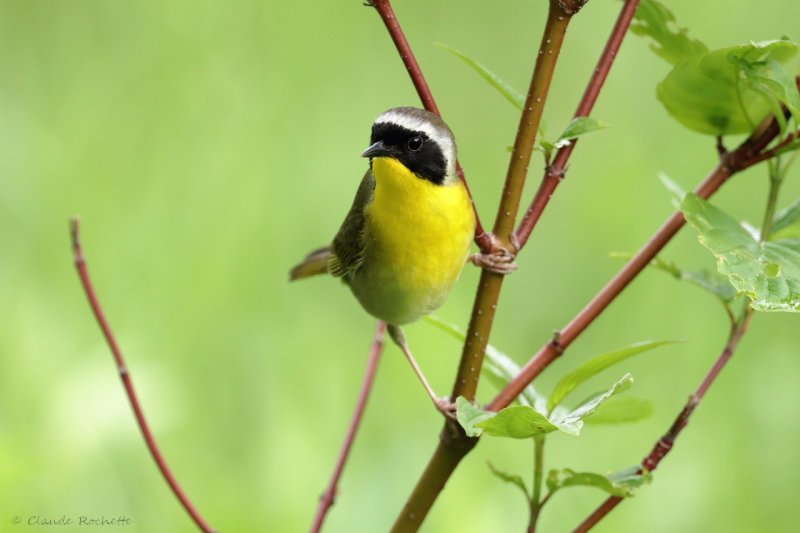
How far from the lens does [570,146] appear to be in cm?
178

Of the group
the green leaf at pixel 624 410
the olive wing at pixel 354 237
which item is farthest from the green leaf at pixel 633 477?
the olive wing at pixel 354 237

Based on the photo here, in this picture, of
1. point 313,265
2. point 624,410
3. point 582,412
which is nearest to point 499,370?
point 624,410

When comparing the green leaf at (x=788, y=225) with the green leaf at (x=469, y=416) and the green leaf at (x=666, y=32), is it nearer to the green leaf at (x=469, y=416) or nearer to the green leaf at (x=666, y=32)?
the green leaf at (x=666, y=32)

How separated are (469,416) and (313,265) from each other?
1.90 metres

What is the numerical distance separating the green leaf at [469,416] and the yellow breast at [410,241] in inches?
42.0

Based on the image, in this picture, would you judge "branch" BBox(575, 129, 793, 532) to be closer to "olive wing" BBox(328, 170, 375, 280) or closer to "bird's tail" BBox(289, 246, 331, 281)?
"olive wing" BBox(328, 170, 375, 280)

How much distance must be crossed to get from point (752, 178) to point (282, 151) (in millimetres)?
2020

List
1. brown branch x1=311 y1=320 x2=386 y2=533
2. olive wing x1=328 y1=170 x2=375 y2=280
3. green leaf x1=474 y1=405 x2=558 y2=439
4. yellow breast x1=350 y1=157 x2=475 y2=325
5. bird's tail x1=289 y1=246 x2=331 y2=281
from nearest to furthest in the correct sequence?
green leaf x1=474 y1=405 x2=558 y2=439, brown branch x1=311 y1=320 x2=386 y2=533, yellow breast x1=350 y1=157 x2=475 y2=325, olive wing x1=328 y1=170 x2=375 y2=280, bird's tail x1=289 y1=246 x2=331 y2=281

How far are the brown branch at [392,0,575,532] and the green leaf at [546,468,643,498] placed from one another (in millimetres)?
134

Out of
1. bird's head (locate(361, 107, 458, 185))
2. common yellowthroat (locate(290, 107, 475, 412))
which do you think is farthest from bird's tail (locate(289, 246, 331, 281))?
bird's head (locate(361, 107, 458, 185))

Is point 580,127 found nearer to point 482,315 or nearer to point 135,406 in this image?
point 482,315

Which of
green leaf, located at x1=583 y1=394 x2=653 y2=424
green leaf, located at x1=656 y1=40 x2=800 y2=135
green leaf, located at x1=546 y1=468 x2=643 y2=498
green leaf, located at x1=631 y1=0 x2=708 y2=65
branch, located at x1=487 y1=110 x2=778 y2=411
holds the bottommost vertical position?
green leaf, located at x1=546 y1=468 x2=643 y2=498

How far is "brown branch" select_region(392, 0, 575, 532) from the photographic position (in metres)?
1.66

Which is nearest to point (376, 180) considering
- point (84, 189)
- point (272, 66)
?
point (84, 189)
